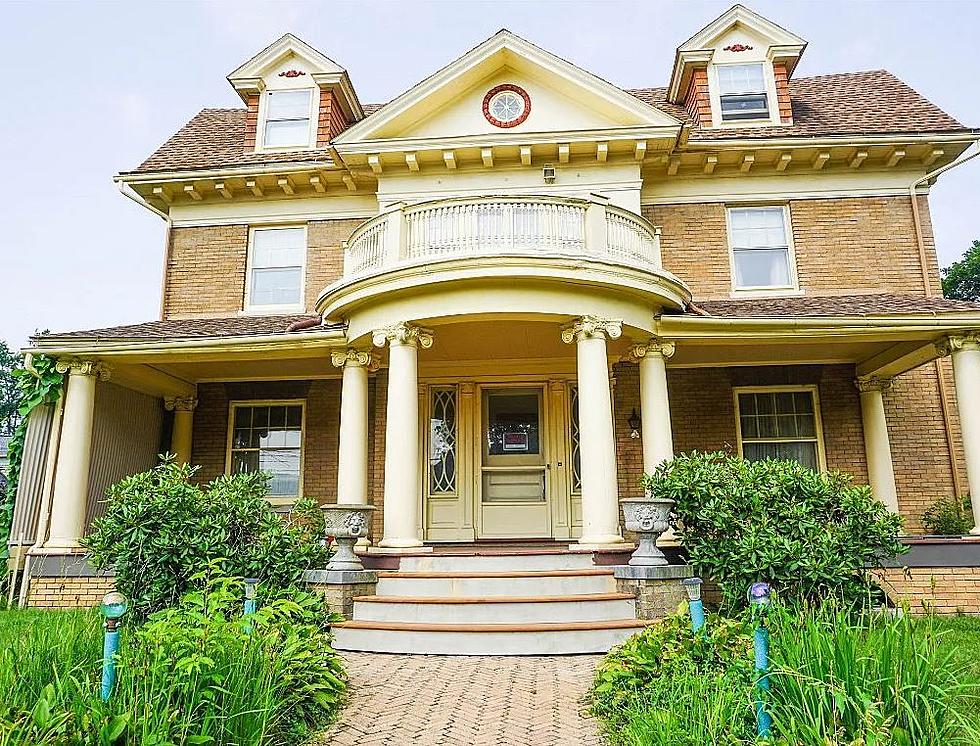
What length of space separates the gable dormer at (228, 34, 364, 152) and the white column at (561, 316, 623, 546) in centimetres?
819

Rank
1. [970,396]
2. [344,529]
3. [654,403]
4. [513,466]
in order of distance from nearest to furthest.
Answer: [344,529]
[970,396]
[654,403]
[513,466]

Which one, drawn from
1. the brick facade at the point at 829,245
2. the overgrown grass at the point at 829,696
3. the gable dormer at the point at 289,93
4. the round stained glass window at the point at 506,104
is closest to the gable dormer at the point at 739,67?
the brick facade at the point at 829,245

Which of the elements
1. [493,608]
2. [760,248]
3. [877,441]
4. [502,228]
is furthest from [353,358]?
[877,441]

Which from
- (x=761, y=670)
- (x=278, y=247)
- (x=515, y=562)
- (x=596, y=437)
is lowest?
(x=761, y=670)

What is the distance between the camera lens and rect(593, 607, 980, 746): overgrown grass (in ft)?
11.0

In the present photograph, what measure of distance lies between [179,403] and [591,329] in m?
8.36

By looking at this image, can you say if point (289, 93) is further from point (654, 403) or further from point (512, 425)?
point (654, 403)

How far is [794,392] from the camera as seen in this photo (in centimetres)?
1314

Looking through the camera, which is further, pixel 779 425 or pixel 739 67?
pixel 739 67

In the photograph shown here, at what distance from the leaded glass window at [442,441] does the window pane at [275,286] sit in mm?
3557

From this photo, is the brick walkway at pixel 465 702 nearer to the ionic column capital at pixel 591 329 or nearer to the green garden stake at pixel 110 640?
the green garden stake at pixel 110 640

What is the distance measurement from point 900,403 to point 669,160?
5.97 m

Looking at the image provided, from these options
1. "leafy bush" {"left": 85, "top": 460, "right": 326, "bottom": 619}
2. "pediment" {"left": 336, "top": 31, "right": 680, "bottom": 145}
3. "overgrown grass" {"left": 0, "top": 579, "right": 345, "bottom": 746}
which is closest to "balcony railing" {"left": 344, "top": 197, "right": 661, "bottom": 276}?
"pediment" {"left": 336, "top": 31, "right": 680, "bottom": 145}

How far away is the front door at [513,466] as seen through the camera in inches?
496
